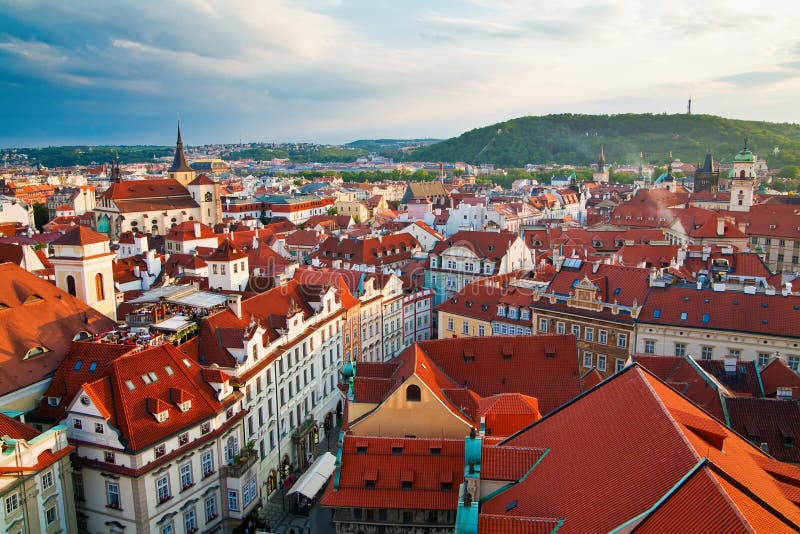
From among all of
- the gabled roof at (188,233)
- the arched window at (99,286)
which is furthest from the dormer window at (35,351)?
the gabled roof at (188,233)

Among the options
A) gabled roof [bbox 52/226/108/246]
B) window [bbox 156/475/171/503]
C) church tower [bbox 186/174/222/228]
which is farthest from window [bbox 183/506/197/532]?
church tower [bbox 186/174/222/228]

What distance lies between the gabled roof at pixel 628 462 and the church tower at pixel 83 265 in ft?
111

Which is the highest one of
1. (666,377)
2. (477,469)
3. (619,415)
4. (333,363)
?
(619,415)

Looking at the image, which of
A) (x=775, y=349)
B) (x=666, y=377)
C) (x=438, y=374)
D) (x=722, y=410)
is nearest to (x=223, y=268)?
(x=438, y=374)

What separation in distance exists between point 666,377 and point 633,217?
75.3m

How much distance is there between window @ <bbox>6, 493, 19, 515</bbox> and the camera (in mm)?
26219

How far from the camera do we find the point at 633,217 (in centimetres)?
10825

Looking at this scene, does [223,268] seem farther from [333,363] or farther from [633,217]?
[633,217]

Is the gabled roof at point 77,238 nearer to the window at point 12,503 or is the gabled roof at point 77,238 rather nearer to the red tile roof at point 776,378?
the window at point 12,503

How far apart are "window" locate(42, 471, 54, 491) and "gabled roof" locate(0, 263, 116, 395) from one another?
5.73 m

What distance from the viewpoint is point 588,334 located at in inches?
1993

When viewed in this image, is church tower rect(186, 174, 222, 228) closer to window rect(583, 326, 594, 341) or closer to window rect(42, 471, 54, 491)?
window rect(583, 326, 594, 341)

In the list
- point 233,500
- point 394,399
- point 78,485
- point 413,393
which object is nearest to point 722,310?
point 413,393

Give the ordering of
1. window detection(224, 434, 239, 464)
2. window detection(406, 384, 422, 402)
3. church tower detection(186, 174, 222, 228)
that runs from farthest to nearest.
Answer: church tower detection(186, 174, 222, 228) → window detection(224, 434, 239, 464) → window detection(406, 384, 422, 402)
